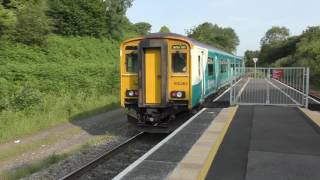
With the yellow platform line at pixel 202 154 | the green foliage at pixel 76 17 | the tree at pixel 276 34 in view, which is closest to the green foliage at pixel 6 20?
the green foliage at pixel 76 17

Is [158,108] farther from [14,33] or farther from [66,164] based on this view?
[14,33]

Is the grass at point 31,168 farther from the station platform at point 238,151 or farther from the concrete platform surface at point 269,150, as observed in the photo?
the concrete platform surface at point 269,150

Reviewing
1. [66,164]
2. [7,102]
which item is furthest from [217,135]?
[7,102]

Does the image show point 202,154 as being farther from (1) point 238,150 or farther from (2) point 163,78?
(2) point 163,78

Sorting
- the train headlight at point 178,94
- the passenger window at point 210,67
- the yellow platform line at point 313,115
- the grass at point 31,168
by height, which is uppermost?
the passenger window at point 210,67

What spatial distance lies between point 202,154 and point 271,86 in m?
11.8

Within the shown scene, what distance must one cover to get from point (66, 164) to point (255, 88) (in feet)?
44.8

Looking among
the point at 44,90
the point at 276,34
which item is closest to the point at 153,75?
the point at 44,90

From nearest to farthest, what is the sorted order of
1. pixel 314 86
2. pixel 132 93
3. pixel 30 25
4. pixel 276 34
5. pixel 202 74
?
1. pixel 132 93
2. pixel 202 74
3. pixel 30 25
4. pixel 314 86
5. pixel 276 34

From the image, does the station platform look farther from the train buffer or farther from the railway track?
the railway track

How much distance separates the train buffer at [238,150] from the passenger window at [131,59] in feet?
8.52

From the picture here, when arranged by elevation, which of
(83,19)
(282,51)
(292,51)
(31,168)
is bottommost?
(31,168)

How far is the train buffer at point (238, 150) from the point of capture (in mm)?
7941

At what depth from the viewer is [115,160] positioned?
37.3 feet
